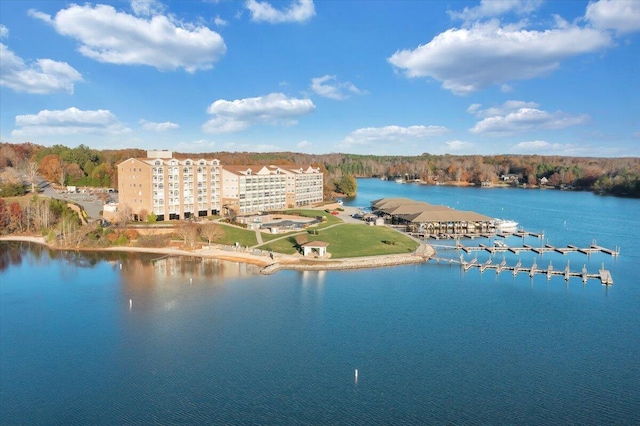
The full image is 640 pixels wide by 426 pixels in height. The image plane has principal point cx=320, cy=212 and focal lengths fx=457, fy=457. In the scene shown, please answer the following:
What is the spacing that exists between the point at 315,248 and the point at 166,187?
24.2 meters

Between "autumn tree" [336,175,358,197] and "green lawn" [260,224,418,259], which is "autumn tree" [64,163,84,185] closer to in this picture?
"autumn tree" [336,175,358,197]

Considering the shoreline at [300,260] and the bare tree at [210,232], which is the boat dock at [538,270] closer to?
the shoreline at [300,260]

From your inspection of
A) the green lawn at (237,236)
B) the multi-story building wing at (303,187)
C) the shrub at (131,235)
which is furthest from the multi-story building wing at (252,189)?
the shrub at (131,235)

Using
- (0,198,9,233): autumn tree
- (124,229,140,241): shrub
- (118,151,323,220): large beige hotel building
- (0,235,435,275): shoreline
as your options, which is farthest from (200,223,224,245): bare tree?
(0,198,9,233): autumn tree

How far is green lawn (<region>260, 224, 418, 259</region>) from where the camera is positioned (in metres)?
45.7

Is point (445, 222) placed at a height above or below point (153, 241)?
above

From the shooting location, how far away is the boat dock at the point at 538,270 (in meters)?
38.8

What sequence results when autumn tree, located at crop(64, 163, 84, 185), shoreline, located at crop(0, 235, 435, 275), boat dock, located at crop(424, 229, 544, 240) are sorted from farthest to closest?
autumn tree, located at crop(64, 163, 84, 185), boat dock, located at crop(424, 229, 544, 240), shoreline, located at crop(0, 235, 435, 275)

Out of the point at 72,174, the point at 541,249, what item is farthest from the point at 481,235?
the point at 72,174

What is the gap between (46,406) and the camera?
63.8 feet

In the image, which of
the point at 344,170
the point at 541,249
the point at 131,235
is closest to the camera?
the point at 541,249

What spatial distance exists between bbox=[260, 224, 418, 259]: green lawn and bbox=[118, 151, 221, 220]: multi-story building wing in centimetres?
1773

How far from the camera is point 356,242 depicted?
49.3m

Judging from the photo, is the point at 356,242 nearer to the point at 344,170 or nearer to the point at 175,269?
the point at 175,269
